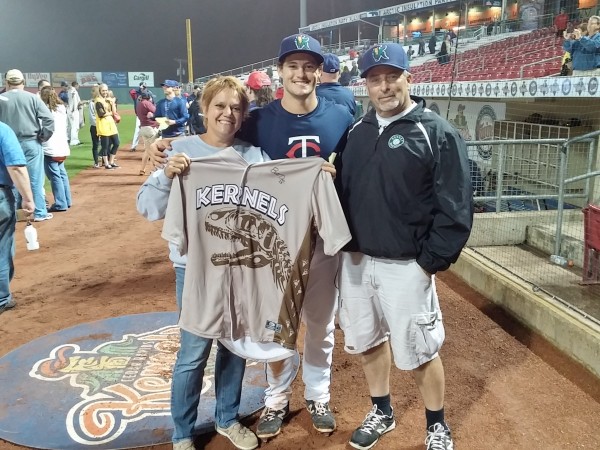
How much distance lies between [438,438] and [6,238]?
3885 millimetres

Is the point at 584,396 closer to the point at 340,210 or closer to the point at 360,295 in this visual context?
the point at 360,295

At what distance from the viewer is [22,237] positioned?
6.97 metres

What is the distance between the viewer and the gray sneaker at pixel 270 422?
2.83 metres

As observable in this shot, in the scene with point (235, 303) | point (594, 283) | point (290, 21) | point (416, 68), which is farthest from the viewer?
point (290, 21)

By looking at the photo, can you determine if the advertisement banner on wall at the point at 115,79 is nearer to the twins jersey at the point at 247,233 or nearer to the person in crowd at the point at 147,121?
the person in crowd at the point at 147,121

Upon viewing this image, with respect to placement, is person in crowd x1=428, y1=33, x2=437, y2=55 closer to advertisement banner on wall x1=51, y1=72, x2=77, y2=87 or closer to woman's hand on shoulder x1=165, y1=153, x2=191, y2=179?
woman's hand on shoulder x1=165, y1=153, x2=191, y2=179

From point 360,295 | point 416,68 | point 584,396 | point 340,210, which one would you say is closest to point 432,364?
point 360,295

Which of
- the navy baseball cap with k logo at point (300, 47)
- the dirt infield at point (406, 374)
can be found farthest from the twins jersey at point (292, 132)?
the dirt infield at point (406, 374)

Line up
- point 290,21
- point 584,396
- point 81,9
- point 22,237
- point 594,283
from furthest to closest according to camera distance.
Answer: point 290,21
point 81,9
point 22,237
point 594,283
point 584,396

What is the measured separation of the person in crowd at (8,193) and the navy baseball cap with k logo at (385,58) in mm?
3111

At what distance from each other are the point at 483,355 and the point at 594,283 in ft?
5.97

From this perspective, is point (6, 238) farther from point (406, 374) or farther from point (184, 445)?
point (406, 374)

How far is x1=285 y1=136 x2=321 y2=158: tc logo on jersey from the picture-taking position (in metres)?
2.60

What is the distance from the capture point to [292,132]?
260cm
